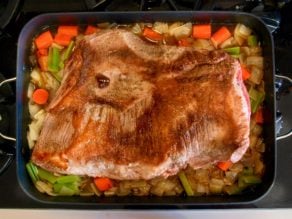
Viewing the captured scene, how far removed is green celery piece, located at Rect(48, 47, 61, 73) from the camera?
2367mm

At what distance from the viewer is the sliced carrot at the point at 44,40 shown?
2.39 meters

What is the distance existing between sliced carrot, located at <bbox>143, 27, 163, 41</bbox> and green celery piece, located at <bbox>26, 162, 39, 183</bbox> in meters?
0.87

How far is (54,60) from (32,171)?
0.57m

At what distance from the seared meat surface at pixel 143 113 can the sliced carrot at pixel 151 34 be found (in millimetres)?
163

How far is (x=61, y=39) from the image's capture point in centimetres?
239

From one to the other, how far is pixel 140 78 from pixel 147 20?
0.37 m

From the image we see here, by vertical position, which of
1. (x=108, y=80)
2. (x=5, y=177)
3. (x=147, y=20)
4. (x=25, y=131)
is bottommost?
(x=5, y=177)

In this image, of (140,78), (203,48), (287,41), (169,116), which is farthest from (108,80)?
(287,41)

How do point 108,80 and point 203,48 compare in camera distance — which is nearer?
point 108,80

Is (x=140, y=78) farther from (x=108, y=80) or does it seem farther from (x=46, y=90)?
(x=46, y=90)

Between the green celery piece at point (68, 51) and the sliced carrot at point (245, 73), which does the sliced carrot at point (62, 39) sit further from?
the sliced carrot at point (245, 73)

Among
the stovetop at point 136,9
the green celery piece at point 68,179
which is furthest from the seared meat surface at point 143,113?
the stovetop at point 136,9

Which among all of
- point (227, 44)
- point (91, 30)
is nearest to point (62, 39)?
point (91, 30)

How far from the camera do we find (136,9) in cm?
249
